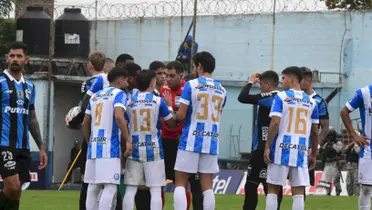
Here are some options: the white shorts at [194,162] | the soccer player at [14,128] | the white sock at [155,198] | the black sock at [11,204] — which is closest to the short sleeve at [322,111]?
the white shorts at [194,162]

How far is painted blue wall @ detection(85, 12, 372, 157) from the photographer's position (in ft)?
136

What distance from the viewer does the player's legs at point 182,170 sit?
14164 millimetres

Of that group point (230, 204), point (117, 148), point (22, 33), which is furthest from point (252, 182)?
point (22, 33)

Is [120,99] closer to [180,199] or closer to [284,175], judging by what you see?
[180,199]

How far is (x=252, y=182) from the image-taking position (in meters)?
15.5

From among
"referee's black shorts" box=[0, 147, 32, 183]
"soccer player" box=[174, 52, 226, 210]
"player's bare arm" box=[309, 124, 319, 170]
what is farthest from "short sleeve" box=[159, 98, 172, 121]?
"player's bare arm" box=[309, 124, 319, 170]

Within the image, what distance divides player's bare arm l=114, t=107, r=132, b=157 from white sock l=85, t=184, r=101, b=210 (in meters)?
0.68

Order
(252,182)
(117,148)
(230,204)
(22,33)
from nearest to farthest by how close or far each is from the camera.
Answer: (117,148)
(252,182)
(230,204)
(22,33)

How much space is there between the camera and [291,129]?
14.2 meters

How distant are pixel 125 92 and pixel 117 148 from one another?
0.81 metres

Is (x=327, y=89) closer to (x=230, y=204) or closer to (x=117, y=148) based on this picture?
(x=230, y=204)

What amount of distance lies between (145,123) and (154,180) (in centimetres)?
76

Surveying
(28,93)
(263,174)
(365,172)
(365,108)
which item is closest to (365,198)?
(365,172)

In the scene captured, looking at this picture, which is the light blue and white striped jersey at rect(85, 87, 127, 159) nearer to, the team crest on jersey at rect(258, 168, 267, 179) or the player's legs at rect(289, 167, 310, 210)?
the player's legs at rect(289, 167, 310, 210)
